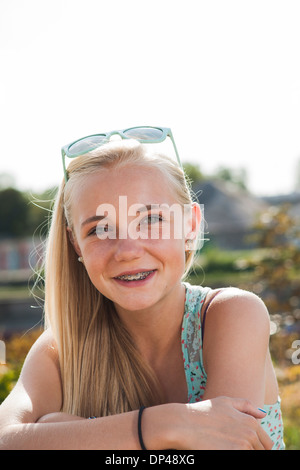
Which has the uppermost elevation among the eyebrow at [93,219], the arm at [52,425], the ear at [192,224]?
the eyebrow at [93,219]

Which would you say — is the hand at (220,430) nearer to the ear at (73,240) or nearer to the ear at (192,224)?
the ear at (192,224)

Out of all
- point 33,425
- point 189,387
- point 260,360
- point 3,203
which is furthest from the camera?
point 3,203

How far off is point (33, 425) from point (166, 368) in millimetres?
706

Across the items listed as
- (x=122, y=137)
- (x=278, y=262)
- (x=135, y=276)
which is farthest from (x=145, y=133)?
(x=278, y=262)

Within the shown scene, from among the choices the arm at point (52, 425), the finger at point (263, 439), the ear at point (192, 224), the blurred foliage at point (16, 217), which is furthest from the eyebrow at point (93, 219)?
the blurred foliage at point (16, 217)

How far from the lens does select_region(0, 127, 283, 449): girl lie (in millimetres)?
1787

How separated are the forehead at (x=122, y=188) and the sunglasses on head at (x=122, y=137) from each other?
0.68ft

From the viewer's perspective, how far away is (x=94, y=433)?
1.81 metres

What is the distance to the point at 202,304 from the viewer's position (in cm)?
244

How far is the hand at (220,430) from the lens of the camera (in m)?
1.71

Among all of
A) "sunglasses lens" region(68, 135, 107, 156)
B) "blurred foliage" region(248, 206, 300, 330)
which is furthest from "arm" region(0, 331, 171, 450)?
"blurred foliage" region(248, 206, 300, 330)

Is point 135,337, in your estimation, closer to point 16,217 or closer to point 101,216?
point 101,216

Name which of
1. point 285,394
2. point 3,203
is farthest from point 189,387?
point 3,203
